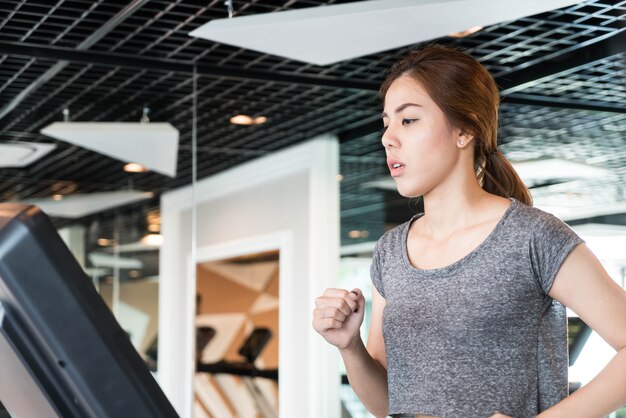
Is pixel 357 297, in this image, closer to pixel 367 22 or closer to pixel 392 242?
pixel 392 242

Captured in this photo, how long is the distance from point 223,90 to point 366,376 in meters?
3.21

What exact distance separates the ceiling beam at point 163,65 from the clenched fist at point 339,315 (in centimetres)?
294

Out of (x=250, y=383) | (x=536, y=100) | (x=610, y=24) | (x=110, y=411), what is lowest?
(x=250, y=383)

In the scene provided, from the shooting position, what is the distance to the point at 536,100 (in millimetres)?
4219

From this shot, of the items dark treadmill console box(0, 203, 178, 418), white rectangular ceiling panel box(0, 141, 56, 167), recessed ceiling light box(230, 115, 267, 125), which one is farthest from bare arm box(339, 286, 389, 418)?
recessed ceiling light box(230, 115, 267, 125)

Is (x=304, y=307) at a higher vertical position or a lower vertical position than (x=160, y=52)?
lower

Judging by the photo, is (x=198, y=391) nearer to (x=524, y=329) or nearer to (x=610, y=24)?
(x=610, y=24)

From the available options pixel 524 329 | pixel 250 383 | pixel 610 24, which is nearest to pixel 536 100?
pixel 610 24

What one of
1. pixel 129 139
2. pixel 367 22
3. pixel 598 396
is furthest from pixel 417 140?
pixel 129 139

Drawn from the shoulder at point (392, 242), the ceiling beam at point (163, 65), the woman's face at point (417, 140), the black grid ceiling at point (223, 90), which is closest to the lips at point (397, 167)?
the woman's face at point (417, 140)

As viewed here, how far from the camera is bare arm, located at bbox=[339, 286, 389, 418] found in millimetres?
1284

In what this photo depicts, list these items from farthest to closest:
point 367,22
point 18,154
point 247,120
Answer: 1. point 247,120
2. point 18,154
3. point 367,22

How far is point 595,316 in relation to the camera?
112 centimetres

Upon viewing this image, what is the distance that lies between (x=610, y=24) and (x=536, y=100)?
688mm
